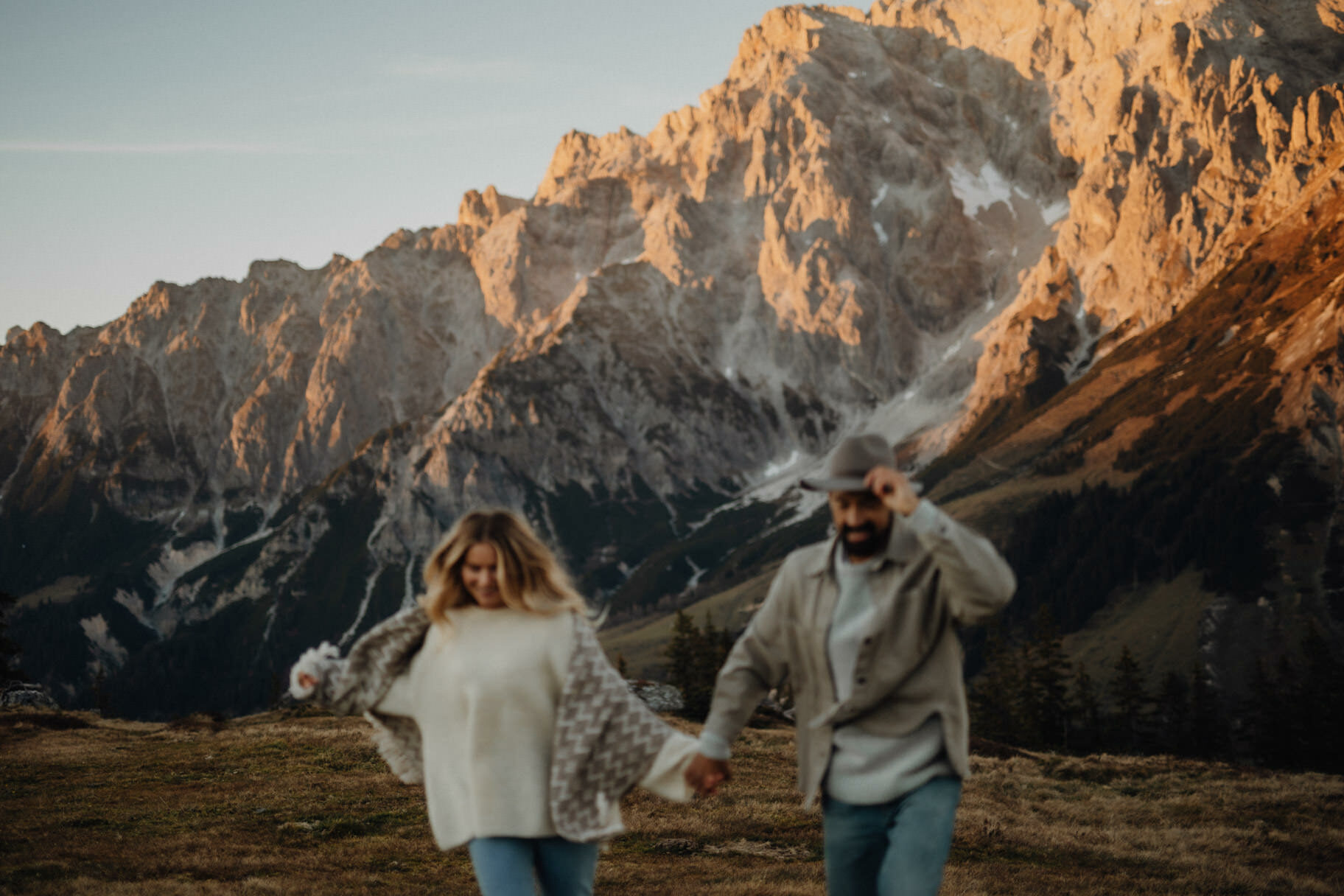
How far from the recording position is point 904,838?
8.55 metres

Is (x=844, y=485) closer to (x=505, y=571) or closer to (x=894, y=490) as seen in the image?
(x=894, y=490)

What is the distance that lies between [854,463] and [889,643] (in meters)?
1.43

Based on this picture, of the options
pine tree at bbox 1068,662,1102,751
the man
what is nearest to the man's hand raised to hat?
the man

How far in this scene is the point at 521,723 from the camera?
905 cm

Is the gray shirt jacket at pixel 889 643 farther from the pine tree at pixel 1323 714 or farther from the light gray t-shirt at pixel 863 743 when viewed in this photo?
the pine tree at pixel 1323 714

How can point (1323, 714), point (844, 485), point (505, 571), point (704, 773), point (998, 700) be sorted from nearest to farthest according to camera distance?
1. point (844, 485)
2. point (704, 773)
3. point (505, 571)
4. point (1323, 714)
5. point (998, 700)

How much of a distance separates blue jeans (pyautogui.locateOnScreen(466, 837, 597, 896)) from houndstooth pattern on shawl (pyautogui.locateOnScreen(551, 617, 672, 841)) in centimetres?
25

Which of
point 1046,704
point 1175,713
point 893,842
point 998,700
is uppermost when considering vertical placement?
point 893,842

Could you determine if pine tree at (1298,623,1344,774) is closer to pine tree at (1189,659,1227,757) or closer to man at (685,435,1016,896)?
pine tree at (1189,659,1227,757)

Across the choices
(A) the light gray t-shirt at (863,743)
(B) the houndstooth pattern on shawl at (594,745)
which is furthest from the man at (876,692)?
(B) the houndstooth pattern on shawl at (594,745)

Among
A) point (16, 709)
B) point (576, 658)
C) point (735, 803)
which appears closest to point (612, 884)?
point (735, 803)

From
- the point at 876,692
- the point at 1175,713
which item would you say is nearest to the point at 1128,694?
the point at 1175,713

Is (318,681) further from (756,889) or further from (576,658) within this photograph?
(756,889)

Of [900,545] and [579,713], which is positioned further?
[579,713]
